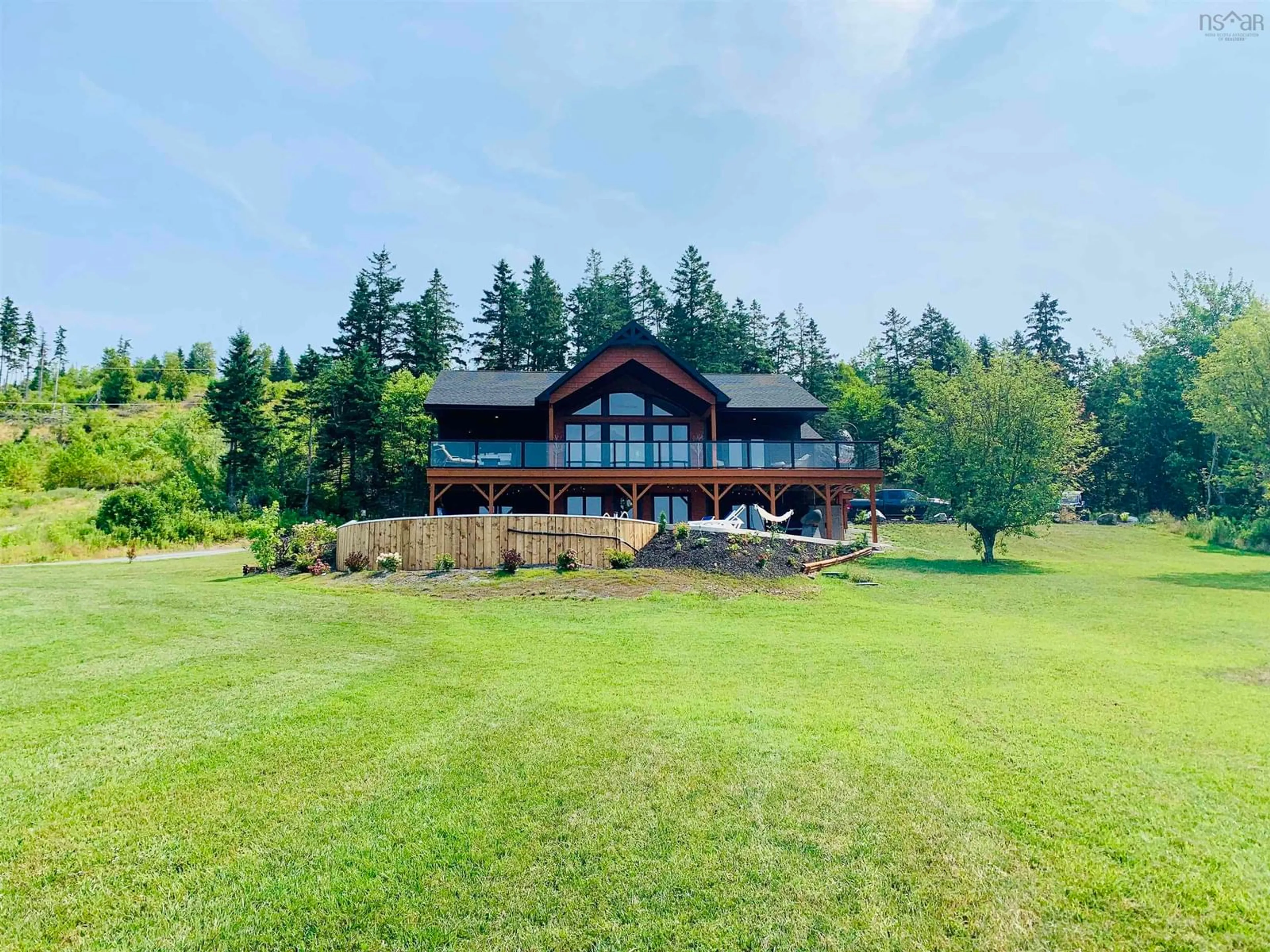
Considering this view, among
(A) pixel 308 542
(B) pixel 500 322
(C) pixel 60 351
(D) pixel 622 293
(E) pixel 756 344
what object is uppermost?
(D) pixel 622 293

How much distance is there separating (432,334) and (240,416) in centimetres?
1554

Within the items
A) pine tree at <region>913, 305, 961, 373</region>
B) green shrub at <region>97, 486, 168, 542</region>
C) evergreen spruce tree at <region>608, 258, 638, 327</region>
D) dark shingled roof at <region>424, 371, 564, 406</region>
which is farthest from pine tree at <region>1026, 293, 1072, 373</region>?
green shrub at <region>97, 486, 168, 542</region>

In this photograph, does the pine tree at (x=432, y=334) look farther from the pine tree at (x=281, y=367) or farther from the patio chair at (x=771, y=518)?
the pine tree at (x=281, y=367)

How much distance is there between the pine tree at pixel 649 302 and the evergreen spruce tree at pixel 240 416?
2831 centimetres

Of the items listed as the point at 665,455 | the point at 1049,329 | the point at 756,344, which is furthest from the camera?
the point at 1049,329

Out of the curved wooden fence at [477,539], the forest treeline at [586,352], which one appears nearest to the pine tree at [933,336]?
the forest treeline at [586,352]

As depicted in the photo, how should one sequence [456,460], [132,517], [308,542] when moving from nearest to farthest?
[308,542]
[456,460]
[132,517]

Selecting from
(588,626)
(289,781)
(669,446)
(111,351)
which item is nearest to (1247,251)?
(669,446)

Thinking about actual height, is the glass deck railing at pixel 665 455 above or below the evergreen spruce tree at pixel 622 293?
below

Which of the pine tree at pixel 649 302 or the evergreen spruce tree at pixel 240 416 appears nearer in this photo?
the evergreen spruce tree at pixel 240 416

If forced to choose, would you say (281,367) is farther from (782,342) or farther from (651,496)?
(651,496)

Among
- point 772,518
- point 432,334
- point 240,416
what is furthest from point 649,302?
point 772,518

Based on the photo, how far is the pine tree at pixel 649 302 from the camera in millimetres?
51750

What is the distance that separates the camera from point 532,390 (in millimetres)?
26578
